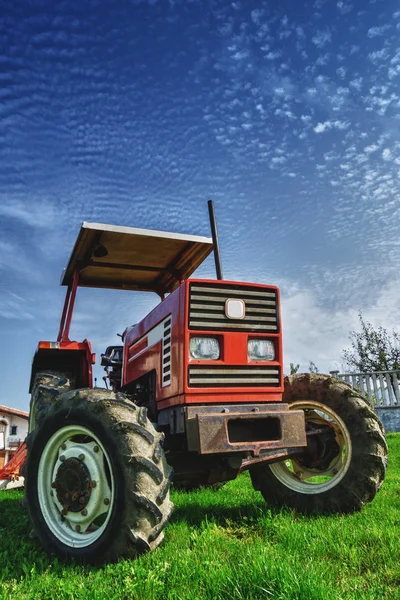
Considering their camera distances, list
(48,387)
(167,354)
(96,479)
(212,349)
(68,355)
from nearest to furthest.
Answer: (96,479)
(212,349)
(167,354)
(48,387)
(68,355)

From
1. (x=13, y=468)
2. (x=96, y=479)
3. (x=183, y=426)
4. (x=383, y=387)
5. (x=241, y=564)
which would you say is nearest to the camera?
(x=241, y=564)

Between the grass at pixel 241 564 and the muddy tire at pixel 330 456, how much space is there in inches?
7.8

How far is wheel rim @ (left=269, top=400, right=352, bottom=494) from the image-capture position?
4148 millimetres

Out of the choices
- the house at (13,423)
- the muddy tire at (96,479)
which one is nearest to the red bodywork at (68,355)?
the muddy tire at (96,479)

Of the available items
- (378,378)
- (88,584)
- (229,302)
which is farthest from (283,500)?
(378,378)

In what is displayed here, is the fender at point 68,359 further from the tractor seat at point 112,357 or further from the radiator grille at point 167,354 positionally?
the radiator grille at point 167,354

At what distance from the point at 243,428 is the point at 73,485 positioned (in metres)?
1.25

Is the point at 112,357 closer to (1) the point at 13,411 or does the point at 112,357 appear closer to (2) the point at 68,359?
(2) the point at 68,359

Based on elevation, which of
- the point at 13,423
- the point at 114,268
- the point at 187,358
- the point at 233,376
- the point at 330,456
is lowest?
the point at 330,456

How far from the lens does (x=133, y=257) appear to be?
5.46 metres

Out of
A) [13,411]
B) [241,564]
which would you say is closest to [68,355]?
[241,564]

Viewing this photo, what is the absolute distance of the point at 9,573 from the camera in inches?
116

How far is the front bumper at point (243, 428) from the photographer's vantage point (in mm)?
3342

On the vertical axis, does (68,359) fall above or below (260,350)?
above
